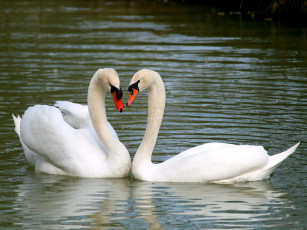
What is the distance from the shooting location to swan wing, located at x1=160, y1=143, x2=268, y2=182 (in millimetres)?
8250

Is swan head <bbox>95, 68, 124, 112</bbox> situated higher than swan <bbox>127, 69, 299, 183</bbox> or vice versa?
swan head <bbox>95, 68, 124, 112</bbox>

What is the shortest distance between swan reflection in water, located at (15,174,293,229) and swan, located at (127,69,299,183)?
10cm

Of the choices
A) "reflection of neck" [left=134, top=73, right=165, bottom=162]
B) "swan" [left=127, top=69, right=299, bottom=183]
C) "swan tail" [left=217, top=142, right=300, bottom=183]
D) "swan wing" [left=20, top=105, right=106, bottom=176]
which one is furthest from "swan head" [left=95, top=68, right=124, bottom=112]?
"swan tail" [left=217, top=142, right=300, bottom=183]

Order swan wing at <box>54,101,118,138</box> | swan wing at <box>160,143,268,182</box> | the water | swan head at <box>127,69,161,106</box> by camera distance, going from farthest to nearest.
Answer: swan wing at <box>54,101,118,138</box> → swan head at <box>127,69,161,106</box> → swan wing at <box>160,143,268,182</box> → the water

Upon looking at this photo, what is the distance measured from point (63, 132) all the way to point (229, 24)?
1428cm

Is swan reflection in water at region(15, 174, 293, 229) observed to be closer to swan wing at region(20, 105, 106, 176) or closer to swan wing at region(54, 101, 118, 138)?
swan wing at region(20, 105, 106, 176)

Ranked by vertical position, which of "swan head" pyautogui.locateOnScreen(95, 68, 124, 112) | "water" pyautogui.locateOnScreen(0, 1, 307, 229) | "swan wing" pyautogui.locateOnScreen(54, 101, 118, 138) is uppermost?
"swan head" pyautogui.locateOnScreen(95, 68, 124, 112)

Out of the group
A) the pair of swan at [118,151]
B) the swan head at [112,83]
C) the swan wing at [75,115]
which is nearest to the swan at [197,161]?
the pair of swan at [118,151]

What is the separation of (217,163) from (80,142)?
1.62m

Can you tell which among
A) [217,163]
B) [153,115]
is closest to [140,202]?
[217,163]

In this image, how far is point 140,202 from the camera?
25.6ft

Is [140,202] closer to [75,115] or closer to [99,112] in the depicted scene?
[99,112]

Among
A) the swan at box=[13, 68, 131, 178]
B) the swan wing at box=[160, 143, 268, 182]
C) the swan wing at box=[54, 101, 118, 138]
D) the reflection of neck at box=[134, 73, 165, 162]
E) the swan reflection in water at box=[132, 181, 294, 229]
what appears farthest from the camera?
the swan wing at box=[54, 101, 118, 138]

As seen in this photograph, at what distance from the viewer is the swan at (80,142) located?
28.8 ft
